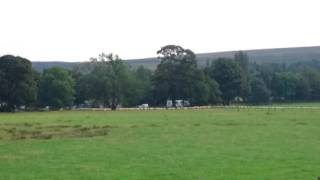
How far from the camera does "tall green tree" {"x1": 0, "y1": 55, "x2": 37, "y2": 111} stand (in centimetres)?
11750

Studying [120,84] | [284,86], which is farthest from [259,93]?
[120,84]

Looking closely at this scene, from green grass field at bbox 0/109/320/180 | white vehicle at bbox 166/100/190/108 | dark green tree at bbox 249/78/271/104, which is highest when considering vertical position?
dark green tree at bbox 249/78/271/104

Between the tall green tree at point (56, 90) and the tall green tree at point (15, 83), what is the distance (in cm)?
499

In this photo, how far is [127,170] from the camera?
80.7 ft

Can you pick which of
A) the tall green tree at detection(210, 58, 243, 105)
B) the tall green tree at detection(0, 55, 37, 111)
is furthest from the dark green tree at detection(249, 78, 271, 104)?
the tall green tree at detection(0, 55, 37, 111)

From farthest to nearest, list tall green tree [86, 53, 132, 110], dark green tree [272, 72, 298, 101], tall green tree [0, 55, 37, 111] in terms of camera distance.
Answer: dark green tree [272, 72, 298, 101] < tall green tree [86, 53, 132, 110] < tall green tree [0, 55, 37, 111]

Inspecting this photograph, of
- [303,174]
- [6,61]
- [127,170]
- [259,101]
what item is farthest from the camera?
[259,101]

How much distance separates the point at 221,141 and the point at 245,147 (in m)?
4.13

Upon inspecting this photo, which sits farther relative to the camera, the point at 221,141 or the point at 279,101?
the point at 279,101

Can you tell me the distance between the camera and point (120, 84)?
13238 centimetres

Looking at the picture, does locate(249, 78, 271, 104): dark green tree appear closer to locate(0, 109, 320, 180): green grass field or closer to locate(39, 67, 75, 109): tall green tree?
locate(39, 67, 75, 109): tall green tree

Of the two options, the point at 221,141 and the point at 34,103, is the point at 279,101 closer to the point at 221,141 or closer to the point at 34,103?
the point at 34,103

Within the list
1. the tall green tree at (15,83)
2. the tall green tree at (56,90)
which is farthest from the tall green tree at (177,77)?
the tall green tree at (15,83)

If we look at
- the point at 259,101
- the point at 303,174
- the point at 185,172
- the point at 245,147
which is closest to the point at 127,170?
the point at 185,172
